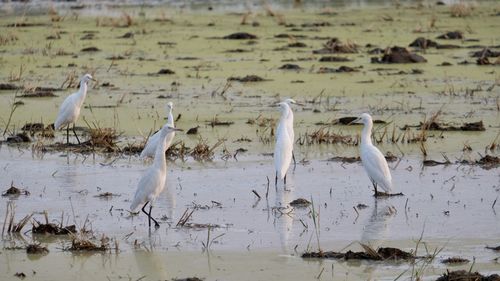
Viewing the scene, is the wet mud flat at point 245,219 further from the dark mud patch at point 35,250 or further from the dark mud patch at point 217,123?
the dark mud patch at point 217,123

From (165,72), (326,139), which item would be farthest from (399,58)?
(326,139)

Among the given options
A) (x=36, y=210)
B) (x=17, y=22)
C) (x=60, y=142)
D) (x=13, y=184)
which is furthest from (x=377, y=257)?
(x=17, y=22)

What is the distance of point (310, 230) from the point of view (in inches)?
324

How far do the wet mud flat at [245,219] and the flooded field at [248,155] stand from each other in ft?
0.08

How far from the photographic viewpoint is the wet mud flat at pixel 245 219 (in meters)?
7.29

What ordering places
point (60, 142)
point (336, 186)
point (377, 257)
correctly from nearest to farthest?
point (377, 257)
point (336, 186)
point (60, 142)

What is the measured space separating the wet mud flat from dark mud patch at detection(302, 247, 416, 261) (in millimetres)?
32

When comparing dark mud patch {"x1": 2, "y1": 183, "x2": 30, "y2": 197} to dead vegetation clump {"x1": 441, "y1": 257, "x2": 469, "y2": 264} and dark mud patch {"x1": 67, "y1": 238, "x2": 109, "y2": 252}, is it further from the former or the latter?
dead vegetation clump {"x1": 441, "y1": 257, "x2": 469, "y2": 264}

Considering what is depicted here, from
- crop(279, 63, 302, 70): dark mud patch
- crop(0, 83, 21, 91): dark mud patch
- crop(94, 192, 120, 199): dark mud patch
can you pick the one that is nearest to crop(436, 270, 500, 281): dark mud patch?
crop(94, 192, 120, 199): dark mud patch

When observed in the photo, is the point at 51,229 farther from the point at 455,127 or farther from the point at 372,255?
the point at 455,127

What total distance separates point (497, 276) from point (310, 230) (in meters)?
1.92

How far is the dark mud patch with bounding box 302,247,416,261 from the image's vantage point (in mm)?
7282

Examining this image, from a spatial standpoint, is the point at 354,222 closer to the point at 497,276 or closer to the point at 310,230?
the point at 310,230

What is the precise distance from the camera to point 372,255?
23.9ft
